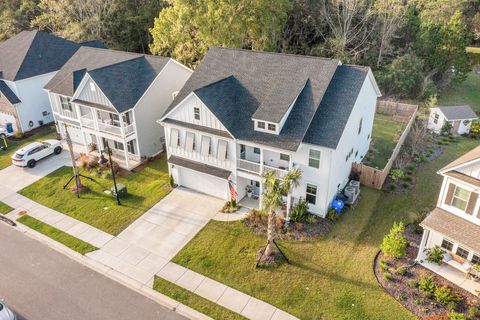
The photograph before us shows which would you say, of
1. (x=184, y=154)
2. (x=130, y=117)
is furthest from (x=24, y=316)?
(x=130, y=117)

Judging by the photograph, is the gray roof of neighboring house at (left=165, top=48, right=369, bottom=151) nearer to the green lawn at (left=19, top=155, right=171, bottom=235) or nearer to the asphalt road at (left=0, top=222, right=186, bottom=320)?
the green lawn at (left=19, top=155, right=171, bottom=235)

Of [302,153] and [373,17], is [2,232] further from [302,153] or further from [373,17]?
[373,17]

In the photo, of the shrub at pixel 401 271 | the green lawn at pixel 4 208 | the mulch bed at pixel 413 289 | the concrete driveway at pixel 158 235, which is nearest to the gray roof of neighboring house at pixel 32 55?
the green lawn at pixel 4 208

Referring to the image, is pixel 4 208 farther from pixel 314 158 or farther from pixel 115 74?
pixel 314 158

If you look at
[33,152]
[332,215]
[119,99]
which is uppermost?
[119,99]

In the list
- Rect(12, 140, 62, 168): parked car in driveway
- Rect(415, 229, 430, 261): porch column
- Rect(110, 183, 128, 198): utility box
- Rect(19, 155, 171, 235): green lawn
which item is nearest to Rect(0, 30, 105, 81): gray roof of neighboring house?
Rect(12, 140, 62, 168): parked car in driveway

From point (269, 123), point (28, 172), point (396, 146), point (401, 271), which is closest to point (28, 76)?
point (28, 172)
